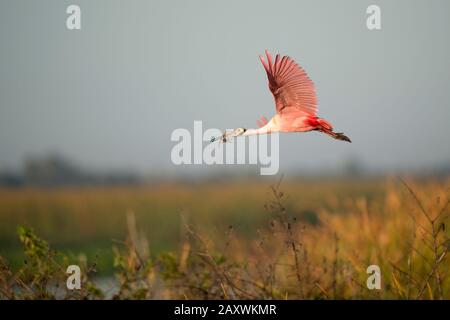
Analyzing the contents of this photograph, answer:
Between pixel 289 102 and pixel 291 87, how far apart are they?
0.05 meters

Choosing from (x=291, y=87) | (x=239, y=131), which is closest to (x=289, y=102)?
(x=291, y=87)

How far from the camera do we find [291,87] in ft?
5.76

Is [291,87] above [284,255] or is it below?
above

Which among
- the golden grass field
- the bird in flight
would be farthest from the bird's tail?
the golden grass field

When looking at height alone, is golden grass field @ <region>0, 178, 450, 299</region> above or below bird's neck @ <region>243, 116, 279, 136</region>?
below

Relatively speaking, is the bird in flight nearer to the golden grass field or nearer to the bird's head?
the bird's head

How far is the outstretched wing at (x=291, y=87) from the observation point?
173 centimetres

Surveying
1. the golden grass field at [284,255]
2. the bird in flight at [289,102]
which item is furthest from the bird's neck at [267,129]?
the golden grass field at [284,255]

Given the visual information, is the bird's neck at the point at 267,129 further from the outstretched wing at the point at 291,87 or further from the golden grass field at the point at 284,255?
the golden grass field at the point at 284,255

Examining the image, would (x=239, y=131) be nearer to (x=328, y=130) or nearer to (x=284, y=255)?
(x=328, y=130)

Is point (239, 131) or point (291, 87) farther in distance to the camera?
point (291, 87)

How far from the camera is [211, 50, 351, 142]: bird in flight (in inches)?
65.2

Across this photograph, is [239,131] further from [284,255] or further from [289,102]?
[284,255]

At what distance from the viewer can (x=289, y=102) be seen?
5.73 ft
